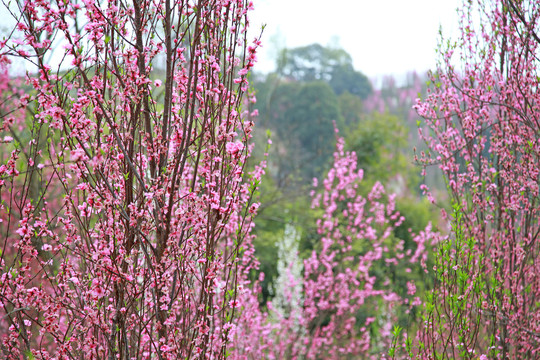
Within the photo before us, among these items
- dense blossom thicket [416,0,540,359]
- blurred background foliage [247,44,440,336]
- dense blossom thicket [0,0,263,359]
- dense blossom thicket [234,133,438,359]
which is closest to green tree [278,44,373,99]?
blurred background foliage [247,44,440,336]

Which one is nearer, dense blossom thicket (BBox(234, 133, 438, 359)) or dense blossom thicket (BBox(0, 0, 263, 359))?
dense blossom thicket (BBox(0, 0, 263, 359))

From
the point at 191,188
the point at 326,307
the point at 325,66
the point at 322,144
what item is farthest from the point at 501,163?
the point at 325,66

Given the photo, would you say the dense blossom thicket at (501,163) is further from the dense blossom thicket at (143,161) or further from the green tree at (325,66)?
the green tree at (325,66)

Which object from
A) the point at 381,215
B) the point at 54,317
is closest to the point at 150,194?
the point at 54,317

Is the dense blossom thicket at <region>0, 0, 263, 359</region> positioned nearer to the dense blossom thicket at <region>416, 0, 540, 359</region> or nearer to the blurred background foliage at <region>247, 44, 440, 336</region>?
the blurred background foliage at <region>247, 44, 440, 336</region>

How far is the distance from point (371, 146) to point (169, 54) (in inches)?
584

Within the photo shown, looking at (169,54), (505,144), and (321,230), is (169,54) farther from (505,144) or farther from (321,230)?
(321,230)

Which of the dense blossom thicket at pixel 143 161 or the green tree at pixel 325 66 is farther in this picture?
the green tree at pixel 325 66

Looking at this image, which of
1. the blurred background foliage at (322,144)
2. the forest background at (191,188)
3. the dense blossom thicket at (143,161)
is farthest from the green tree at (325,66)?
the dense blossom thicket at (143,161)

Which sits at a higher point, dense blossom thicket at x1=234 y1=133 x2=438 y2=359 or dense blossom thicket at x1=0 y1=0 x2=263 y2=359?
dense blossom thicket at x1=0 y1=0 x2=263 y2=359

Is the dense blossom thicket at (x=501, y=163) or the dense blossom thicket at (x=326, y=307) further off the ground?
the dense blossom thicket at (x=501, y=163)

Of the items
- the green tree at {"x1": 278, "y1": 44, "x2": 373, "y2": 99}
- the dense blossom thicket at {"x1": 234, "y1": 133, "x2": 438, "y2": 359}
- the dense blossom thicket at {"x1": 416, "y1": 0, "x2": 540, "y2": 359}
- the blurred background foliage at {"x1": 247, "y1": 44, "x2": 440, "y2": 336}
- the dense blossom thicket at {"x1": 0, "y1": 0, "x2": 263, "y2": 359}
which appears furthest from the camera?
the green tree at {"x1": 278, "y1": 44, "x2": 373, "y2": 99}

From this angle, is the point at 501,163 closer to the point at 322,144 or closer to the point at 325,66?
the point at 322,144

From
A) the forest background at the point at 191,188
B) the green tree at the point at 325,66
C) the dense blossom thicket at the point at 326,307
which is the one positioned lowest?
the dense blossom thicket at the point at 326,307
